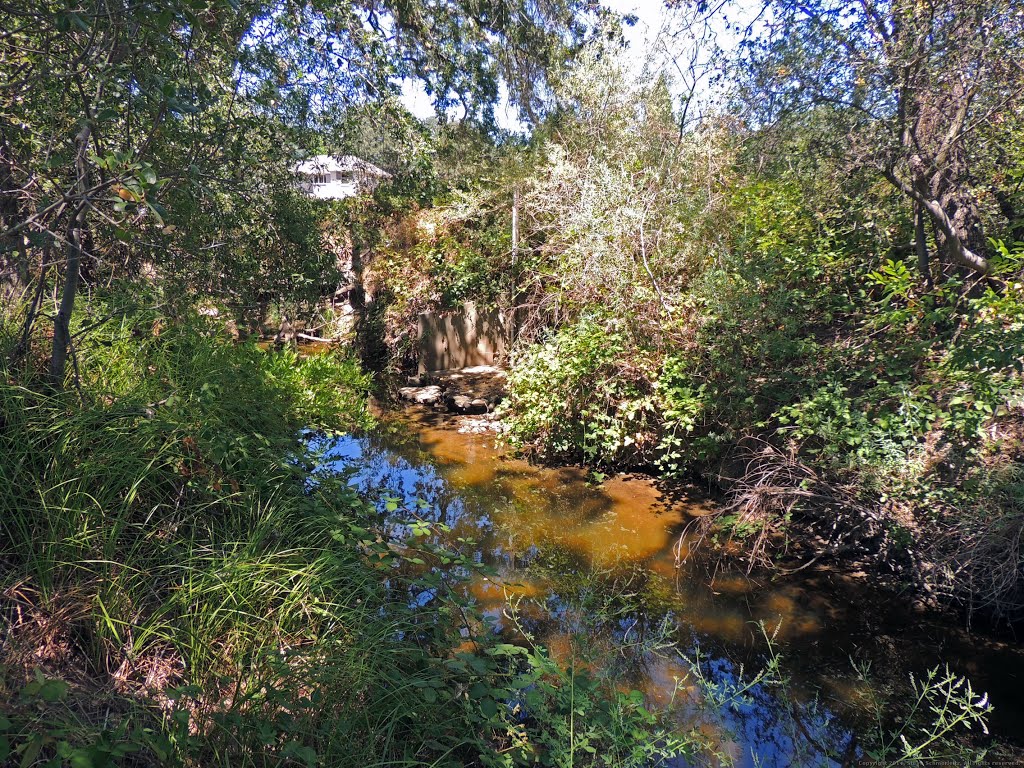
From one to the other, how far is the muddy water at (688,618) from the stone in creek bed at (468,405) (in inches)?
98.6

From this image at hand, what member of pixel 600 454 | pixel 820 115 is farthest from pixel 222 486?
pixel 820 115

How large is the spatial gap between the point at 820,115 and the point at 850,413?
8.82ft

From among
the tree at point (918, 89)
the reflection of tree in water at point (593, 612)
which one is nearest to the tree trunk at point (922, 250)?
the tree at point (918, 89)

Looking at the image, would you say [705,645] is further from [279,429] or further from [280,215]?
[280,215]

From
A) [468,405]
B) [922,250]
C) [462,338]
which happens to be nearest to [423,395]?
[468,405]

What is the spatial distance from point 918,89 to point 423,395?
23.4 feet

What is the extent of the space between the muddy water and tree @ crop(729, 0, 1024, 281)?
9.93ft

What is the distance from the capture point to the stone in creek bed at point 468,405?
9.03 m

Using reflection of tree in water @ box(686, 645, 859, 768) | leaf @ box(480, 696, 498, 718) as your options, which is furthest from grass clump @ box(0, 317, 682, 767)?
reflection of tree in water @ box(686, 645, 859, 768)

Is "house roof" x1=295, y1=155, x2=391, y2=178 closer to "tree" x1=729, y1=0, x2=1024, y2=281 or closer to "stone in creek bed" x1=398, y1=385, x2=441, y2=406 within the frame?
"stone in creek bed" x1=398, y1=385, x2=441, y2=406

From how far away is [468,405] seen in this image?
9.05m

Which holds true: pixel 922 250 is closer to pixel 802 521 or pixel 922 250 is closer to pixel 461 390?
pixel 802 521

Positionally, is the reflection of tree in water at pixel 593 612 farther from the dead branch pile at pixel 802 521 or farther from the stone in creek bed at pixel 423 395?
the stone in creek bed at pixel 423 395

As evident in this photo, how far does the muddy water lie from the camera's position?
10.6 feet
